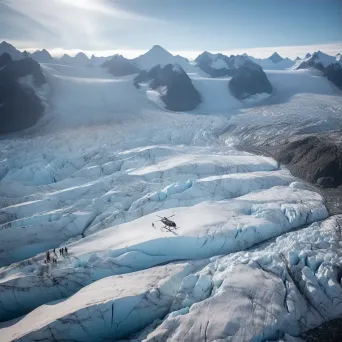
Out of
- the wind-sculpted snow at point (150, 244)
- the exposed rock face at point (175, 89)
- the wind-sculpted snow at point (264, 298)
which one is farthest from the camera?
the exposed rock face at point (175, 89)

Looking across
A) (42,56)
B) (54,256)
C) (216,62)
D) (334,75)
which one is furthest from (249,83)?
(54,256)

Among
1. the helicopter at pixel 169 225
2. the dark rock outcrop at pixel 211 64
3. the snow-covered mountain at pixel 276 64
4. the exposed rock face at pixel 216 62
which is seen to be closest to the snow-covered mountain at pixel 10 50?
the dark rock outcrop at pixel 211 64

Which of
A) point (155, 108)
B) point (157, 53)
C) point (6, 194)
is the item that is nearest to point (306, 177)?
point (6, 194)

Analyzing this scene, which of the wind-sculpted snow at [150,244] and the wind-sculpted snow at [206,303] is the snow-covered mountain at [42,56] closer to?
the wind-sculpted snow at [150,244]

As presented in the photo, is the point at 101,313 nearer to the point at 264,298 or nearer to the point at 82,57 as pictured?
the point at 264,298

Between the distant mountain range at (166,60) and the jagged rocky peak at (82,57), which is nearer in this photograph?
the distant mountain range at (166,60)

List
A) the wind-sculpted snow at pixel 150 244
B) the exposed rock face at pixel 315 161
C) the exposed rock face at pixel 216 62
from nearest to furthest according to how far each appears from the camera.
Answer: the wind-sculpted snow at pixel 150 244 → the exposed rock face at pixel 315 161 → the exposed rock face at pixel 216 62
